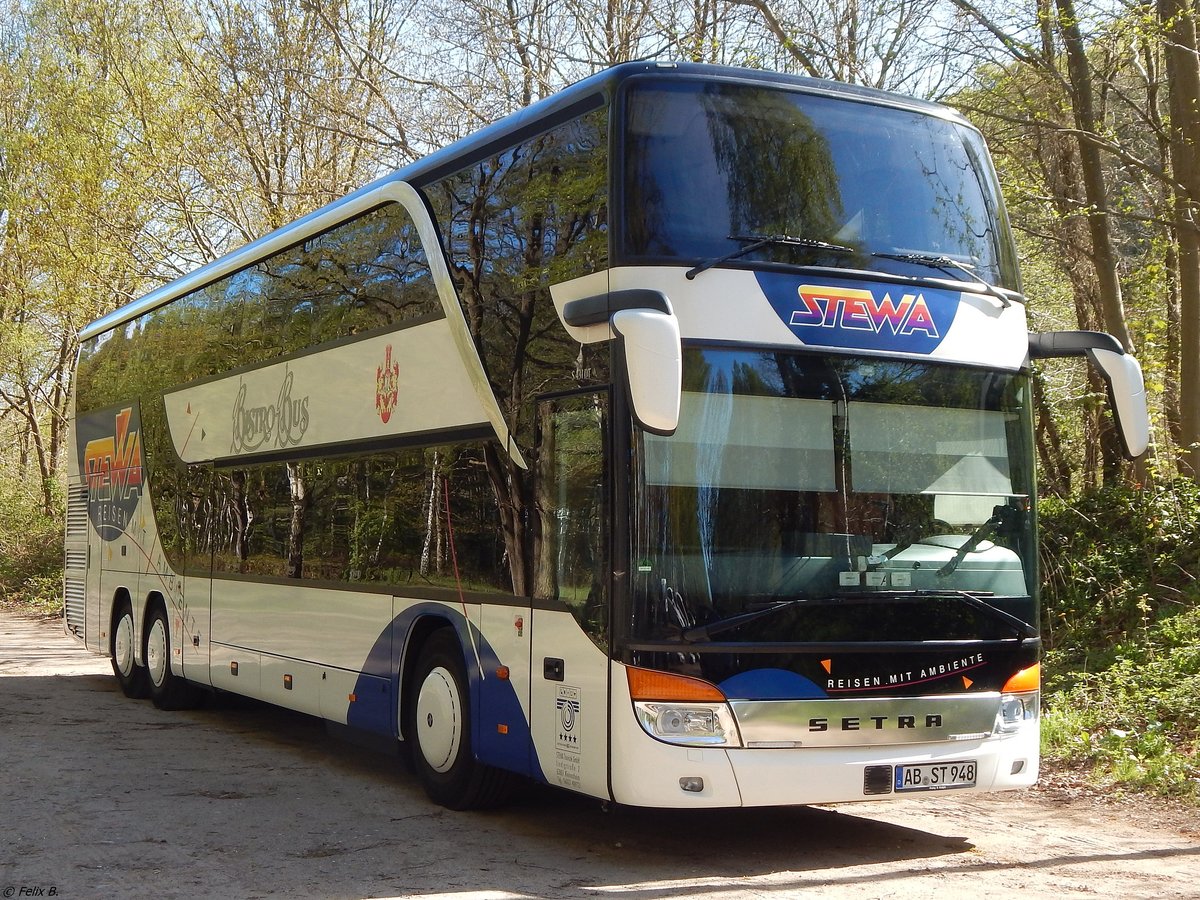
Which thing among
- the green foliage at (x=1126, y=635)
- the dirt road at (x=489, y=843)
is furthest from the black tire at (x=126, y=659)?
the green foliage at (x=1126, y=635)

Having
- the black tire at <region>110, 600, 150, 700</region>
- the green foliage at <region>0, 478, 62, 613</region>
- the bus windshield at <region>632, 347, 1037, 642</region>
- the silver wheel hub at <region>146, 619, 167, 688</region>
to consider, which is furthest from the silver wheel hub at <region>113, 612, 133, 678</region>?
the green foliage at <region>0, 478, 62, 613</region>

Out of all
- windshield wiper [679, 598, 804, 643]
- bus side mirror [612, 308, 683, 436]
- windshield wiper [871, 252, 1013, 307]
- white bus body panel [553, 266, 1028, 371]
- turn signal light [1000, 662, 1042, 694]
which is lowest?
turn signal light [1000, 662, 1042, 694]

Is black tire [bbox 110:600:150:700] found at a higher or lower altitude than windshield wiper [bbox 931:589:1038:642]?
lower

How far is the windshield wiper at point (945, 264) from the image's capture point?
760cm

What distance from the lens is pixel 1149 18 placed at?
12695 mm

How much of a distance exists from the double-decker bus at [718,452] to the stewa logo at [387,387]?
224mm

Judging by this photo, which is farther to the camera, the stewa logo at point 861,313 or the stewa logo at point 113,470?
the stewa logo at point 113,470

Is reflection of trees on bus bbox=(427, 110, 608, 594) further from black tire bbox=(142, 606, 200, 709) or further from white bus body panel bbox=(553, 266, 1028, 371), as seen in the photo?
black tire bbox=(142, 606, 200, 709)

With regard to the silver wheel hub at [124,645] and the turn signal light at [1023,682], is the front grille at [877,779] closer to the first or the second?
the turn signal light at [1023,682]

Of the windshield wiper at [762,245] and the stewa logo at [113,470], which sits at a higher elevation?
the windshield wiper at [762,245]

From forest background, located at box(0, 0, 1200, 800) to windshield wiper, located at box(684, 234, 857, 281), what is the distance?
4420 millimetres

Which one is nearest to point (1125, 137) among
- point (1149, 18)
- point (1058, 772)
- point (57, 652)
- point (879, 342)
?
point (1149, 18)

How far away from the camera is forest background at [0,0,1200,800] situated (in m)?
13.1

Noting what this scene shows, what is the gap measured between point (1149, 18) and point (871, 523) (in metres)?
7.71
